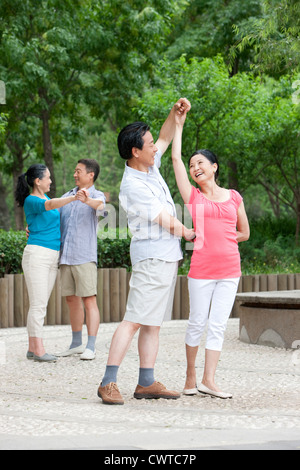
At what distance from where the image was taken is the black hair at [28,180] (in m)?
7.72

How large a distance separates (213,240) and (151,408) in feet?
4.12

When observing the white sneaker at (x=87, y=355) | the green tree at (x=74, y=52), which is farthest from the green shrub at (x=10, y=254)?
the green tree at (x=74, y=52)

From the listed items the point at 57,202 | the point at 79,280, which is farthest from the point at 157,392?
the point at 57,202

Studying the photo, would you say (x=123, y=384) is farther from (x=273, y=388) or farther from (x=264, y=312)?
(x=264, y=312)

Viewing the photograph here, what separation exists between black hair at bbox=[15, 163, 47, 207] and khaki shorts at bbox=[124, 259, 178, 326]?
2551 mm

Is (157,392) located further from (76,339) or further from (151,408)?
(76,339)

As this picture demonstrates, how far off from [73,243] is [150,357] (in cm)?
228

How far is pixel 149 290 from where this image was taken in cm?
544

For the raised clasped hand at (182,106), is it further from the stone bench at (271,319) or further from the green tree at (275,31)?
the green tree at (275,31)

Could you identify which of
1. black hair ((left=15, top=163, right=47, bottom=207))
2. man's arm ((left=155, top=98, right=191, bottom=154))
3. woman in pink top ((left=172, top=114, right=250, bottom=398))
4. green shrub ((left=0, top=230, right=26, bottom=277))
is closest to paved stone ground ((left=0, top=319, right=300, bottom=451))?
woman in pink top ((left=172, top=114, right=250, bottom=398))

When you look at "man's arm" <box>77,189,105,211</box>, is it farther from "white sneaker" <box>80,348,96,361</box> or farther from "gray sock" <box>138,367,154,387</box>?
"gray sock" <box>138,367,154,387</box>

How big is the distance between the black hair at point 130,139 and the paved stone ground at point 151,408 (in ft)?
5.70

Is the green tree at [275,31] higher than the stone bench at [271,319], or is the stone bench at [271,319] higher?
the green tree at [275,31]

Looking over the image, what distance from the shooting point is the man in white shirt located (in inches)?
212
